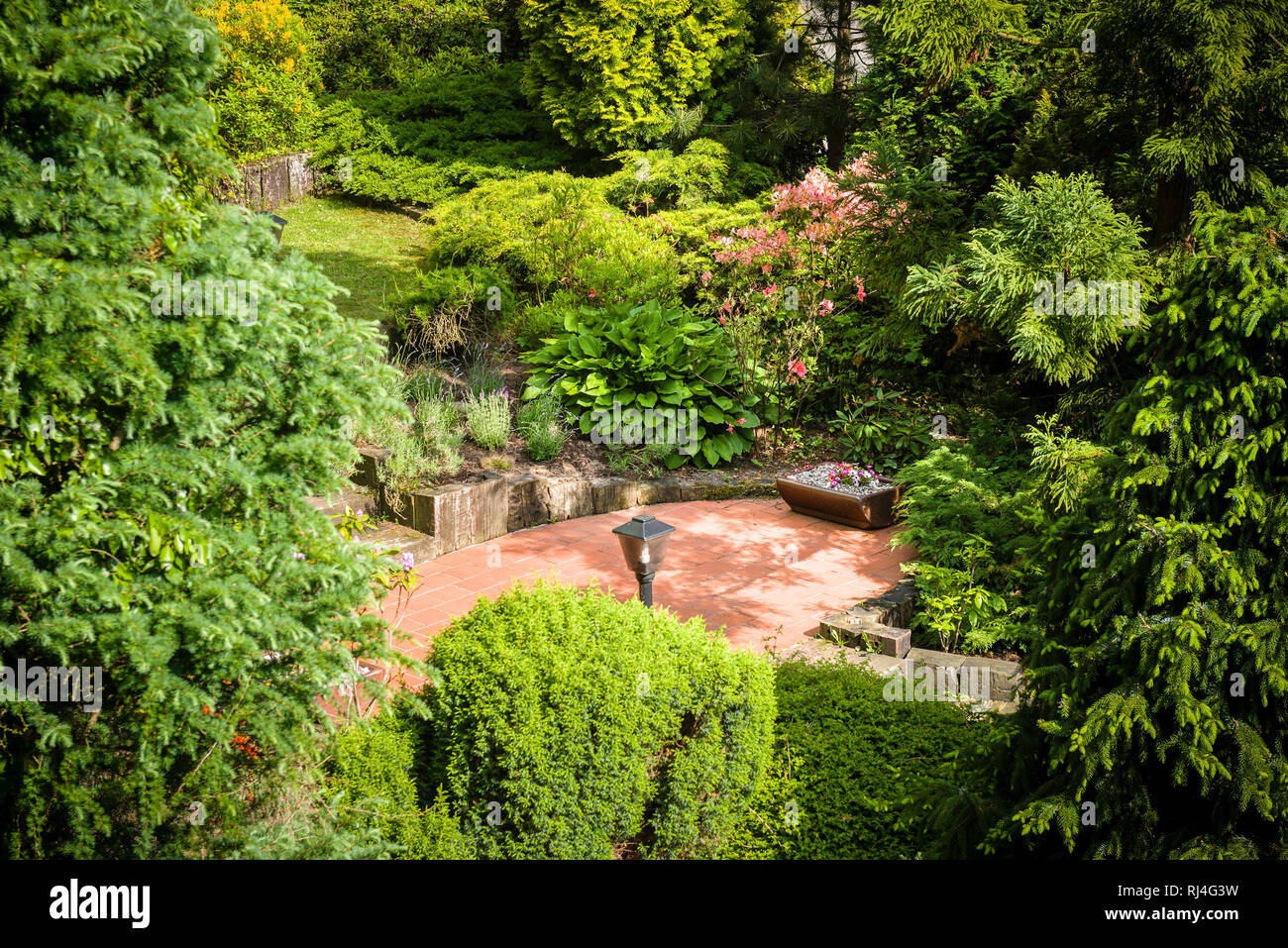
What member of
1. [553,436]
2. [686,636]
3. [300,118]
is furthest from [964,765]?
[300,118]

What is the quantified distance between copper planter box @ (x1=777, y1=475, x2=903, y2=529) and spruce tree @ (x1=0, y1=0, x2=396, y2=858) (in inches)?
214

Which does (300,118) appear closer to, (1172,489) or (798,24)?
(798,24)

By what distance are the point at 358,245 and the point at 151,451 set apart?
499 inches

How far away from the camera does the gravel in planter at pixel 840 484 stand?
8.30 metres

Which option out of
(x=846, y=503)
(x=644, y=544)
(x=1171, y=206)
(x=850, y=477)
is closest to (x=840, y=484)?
Answer: (x=850, y=477)

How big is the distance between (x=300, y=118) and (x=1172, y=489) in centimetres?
1639

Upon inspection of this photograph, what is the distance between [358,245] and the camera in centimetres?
1482

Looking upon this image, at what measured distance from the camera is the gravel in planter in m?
8.30

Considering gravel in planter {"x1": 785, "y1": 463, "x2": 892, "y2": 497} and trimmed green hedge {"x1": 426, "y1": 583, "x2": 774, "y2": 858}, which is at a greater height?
gravel in planter {"x1": 785, "y1": 463, "x2": 892, "y2": 497}

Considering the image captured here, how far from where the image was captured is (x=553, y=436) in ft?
28.5

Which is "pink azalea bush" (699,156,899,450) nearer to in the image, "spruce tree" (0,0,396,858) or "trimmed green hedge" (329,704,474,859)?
"trimmed green hedge" (329,704,474,859)

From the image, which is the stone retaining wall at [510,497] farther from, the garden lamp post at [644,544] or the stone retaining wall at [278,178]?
the stone retaining wall at [278,178]

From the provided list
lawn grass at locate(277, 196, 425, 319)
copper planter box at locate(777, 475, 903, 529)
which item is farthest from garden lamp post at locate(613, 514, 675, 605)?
lawn grass at locate(277, 196, 425, 319)

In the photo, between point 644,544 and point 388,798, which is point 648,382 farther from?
point 388,798
